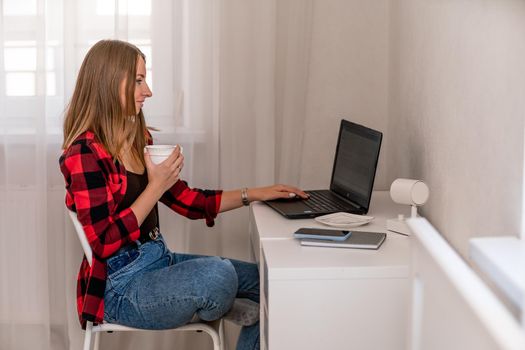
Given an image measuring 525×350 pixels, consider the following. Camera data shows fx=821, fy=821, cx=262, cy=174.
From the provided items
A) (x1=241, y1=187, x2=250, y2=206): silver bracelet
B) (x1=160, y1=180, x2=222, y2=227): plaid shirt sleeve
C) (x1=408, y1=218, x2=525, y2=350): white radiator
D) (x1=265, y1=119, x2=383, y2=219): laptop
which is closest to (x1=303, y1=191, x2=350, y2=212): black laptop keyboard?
(x1=265, y1=119, x2=383, y2=219): laptop

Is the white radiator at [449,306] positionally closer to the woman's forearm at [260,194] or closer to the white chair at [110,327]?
the white chair at [110,327]

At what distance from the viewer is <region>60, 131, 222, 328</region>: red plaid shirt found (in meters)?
1.94

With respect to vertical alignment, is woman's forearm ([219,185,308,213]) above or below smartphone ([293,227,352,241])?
above

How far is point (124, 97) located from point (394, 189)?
722mm

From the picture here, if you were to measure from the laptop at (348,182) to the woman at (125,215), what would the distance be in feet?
0.78

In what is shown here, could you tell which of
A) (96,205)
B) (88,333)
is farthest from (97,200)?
(88,333)

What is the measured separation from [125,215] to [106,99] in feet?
1.03

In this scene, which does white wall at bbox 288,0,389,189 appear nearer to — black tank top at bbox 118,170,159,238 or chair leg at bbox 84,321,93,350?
black tank top at bbox 118,170,159,238

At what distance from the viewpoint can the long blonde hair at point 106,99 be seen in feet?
6.74

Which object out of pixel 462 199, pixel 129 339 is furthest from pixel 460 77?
pixel 129 339

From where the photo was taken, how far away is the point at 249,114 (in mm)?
2631

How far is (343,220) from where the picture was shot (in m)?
2.02

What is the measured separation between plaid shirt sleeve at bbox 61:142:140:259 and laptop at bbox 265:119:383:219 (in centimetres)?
42

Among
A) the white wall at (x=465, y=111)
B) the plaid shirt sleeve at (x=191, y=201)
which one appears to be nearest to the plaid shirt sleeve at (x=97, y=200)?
the plaid shirt sleeve at (x=191, y=201)
